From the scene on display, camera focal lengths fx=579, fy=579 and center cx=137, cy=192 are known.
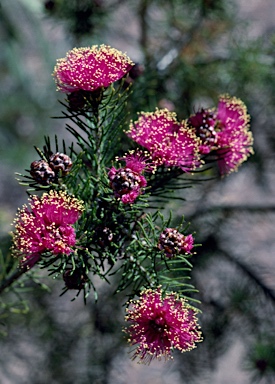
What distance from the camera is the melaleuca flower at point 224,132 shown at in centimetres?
64

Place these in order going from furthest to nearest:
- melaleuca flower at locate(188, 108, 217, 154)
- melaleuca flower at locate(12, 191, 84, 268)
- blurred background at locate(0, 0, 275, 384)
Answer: blurred background at locate(0, 0, 275, 384)
melaleuca flower at locate(188, 108, 217, 154)
melaleuca flower at locate(12, 191, 84, 268)

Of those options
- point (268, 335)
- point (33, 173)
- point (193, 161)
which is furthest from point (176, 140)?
point (268, 335)

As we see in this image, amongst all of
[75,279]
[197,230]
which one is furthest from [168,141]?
[197,230]

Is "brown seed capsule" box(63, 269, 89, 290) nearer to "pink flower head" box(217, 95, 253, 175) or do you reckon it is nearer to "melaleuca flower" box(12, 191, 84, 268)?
"melaleuca flower" box(12, 191, 84, 268)

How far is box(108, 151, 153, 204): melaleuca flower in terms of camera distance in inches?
21.8

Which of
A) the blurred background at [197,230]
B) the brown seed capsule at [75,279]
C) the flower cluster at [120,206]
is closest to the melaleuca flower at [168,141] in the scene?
the flower cluster at [120,206]

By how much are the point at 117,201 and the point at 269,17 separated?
2.45m

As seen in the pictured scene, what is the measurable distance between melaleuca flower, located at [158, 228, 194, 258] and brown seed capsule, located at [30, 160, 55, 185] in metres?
0.12

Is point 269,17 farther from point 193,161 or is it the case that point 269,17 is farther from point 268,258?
point 193,161

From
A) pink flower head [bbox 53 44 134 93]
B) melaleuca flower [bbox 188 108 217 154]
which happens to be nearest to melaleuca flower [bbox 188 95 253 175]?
melaleuca flower [bbox 188 108 217 154]

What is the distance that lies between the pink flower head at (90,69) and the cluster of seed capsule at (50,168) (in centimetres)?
8

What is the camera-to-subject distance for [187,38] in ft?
3.83

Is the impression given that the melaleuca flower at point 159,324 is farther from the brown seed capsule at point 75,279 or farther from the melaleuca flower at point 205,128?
the melaleuca flower at point 205,128

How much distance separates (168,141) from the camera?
0.60 meters
